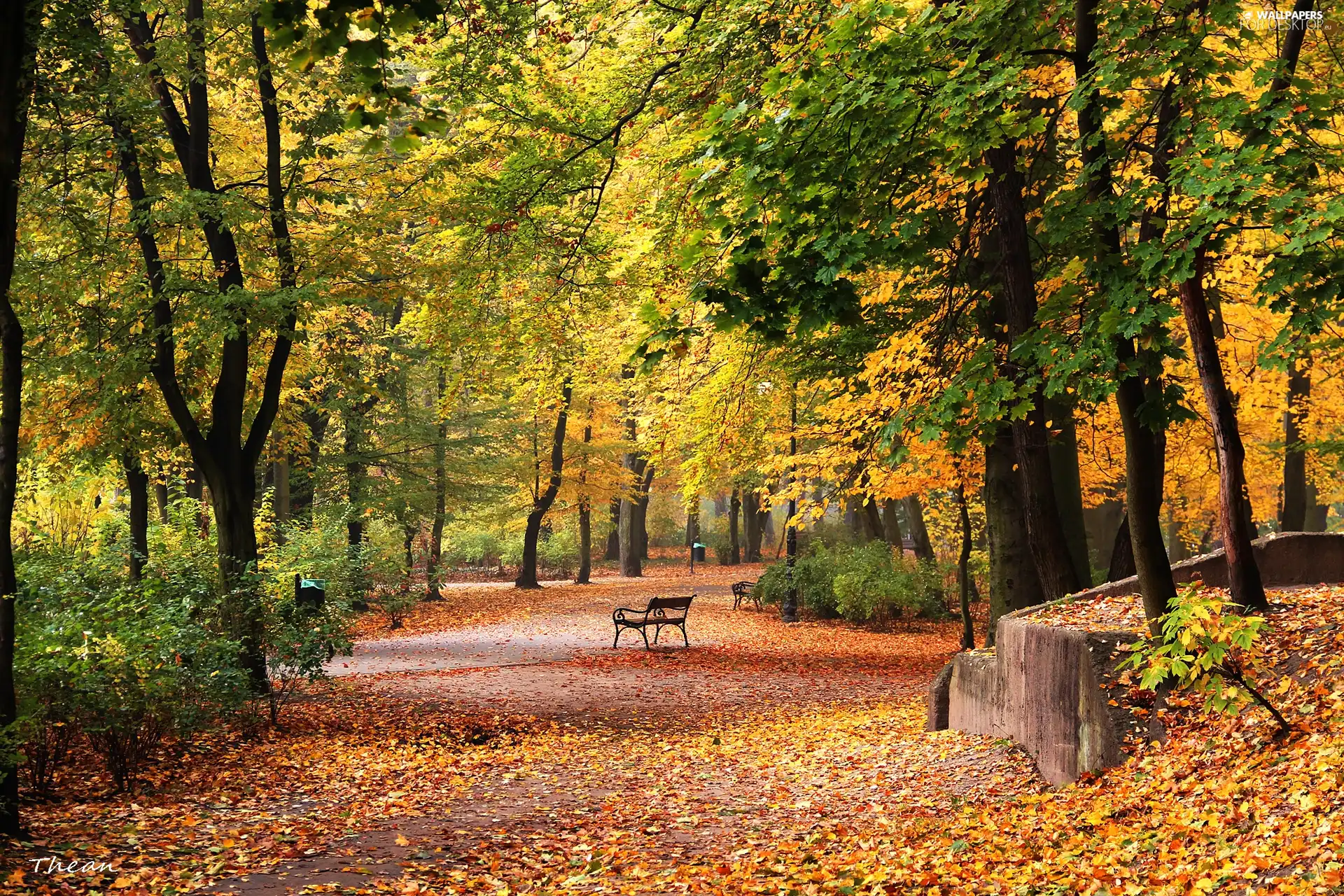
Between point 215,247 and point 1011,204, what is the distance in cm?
867

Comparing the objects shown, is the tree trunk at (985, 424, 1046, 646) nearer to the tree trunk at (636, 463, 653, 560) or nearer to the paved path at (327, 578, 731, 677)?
the paved path at (327, 578, 731, 677)

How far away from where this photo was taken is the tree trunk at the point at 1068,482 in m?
10.9

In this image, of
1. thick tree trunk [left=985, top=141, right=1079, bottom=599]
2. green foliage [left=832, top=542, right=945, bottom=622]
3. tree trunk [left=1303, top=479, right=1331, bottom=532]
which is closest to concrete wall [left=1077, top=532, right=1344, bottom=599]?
thick tree trunk [left=985, top=141, right=1079, bottom=599]

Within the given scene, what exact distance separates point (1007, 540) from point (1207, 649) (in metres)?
5.64

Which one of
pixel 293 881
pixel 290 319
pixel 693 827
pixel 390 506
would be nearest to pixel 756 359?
pixel 290 319

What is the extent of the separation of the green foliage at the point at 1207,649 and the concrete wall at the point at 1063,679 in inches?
36.9

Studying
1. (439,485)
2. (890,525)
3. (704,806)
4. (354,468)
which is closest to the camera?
(704,806)

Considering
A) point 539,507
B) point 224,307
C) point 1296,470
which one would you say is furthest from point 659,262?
point 539,507

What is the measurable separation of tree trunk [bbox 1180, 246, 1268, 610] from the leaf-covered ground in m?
0.30

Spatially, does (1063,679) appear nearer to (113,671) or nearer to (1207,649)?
(1207,649)

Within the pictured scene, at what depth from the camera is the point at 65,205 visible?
9.80 meters

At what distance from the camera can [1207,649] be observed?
5086 millimetres

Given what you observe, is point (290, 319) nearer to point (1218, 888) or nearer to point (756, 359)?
point (756, 359)

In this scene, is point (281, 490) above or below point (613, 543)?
above
